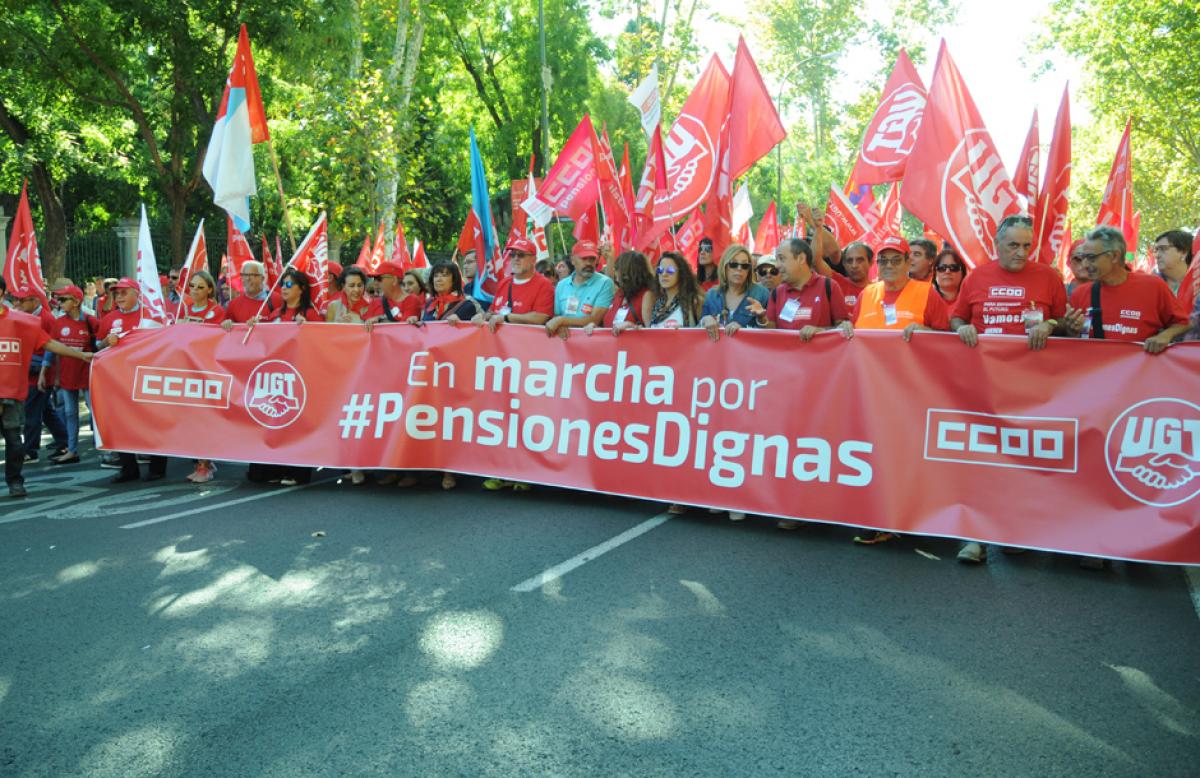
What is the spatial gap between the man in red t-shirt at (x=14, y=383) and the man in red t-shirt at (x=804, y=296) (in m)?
6.06

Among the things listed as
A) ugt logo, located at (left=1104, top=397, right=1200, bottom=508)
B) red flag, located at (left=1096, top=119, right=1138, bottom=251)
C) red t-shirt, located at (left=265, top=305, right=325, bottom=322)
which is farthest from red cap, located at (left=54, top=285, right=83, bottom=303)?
red flag, located at (left=1096, top=119, right=1138, bottom=251)

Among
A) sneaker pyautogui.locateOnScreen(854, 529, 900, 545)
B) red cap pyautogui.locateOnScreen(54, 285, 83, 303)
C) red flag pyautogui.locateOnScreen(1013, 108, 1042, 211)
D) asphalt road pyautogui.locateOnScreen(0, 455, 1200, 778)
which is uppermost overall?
red flag pyautogui.locateOnScreen(1013, 108, 1042, 211)

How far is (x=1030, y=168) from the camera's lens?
743 centimetres

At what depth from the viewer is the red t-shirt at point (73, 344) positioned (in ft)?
32.2

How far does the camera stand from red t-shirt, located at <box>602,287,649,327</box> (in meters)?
7.46

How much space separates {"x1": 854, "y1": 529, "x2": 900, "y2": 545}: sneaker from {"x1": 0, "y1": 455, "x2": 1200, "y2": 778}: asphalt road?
13cm

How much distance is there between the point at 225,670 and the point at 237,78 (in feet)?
23.8

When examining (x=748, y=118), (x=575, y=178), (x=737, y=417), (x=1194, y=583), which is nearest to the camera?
(x=1194, y=583)

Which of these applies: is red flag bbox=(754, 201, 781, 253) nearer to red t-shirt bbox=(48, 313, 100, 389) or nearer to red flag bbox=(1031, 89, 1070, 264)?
red flag bbox=(1031, 89, 1070, 264)

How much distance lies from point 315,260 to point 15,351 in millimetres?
2816

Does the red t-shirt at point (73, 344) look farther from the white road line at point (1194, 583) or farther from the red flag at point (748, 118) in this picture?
the white road line at point (1194, 583)

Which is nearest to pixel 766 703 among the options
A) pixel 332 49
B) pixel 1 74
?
pixel 332 49

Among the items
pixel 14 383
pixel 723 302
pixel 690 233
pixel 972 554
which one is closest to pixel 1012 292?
pixel 972 554

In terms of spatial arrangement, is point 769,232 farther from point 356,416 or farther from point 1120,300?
point 1120,300
